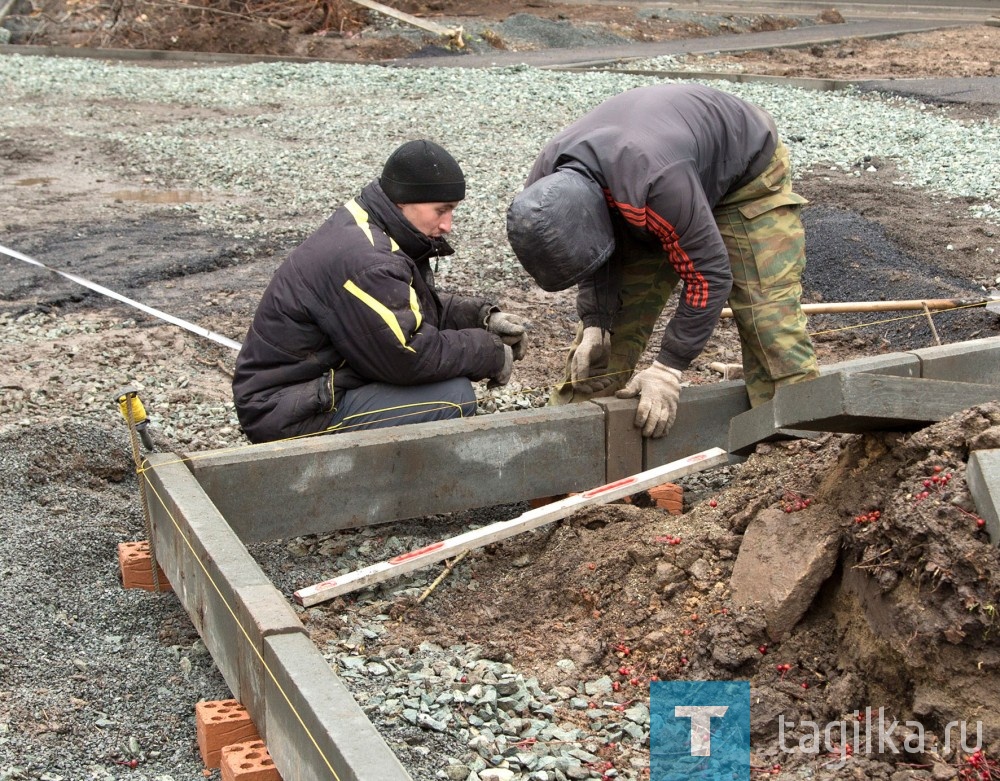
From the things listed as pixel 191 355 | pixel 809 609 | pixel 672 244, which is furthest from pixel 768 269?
pixel 191 355

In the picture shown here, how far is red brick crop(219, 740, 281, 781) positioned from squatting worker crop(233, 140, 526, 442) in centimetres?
175

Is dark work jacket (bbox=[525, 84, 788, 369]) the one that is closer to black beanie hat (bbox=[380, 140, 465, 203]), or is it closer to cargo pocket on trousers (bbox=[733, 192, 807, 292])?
cargo pocket on trousers (bbox=[733, 192, 807, 292])

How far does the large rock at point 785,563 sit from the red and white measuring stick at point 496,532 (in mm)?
762

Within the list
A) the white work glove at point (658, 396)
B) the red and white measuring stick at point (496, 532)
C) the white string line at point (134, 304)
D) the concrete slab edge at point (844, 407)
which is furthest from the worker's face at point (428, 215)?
the white string line at point (134, 304)

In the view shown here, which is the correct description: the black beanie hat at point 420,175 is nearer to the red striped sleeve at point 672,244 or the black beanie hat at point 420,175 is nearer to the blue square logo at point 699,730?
the red striped sleeve at point 672,244

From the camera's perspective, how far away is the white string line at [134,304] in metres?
6.93

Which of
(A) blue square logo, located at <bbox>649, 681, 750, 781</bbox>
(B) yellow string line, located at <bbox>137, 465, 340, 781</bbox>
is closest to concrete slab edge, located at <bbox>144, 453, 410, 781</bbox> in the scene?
(B) yellow string line, located at <bbox>137, 465, 340, 781</bbox>

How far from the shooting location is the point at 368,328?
15.3 ft

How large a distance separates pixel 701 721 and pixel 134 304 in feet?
16.8

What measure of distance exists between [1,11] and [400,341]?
63.7ft

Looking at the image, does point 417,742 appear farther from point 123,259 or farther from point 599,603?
point 123,259

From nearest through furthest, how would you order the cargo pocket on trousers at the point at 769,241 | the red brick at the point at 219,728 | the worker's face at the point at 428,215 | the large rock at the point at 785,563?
1. the red brick at the point at 219,728
2. the large rock at the point at 785,563
3. the worker's face at the point at 428,215
4. the cargo pocket on trousers at the point at 769,241

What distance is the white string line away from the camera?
6926 mm

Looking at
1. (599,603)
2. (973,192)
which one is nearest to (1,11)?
(973,192)
